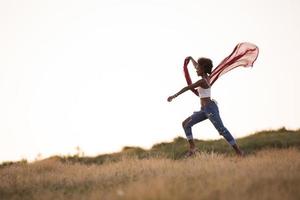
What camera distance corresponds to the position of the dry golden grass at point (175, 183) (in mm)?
6125

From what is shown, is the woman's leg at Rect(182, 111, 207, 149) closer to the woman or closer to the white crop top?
the woman

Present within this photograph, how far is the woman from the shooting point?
1099cm

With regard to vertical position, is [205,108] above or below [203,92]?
below

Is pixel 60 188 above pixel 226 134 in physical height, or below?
below

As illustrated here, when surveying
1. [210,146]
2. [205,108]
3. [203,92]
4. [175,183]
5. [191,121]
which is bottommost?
[175,183]

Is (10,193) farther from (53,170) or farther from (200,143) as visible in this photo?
(200,143)

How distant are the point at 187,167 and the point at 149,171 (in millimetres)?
759

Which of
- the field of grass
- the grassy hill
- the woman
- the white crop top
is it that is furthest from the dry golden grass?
the grassy hill

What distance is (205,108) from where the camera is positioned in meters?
11.0

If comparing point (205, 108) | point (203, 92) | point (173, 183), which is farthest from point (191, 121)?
point (173, 183)

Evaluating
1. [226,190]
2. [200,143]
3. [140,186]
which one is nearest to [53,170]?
[140,186]

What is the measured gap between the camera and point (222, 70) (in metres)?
12.0

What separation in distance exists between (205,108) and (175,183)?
4.37 meters

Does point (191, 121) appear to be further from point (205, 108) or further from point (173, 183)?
point (173, 183)
